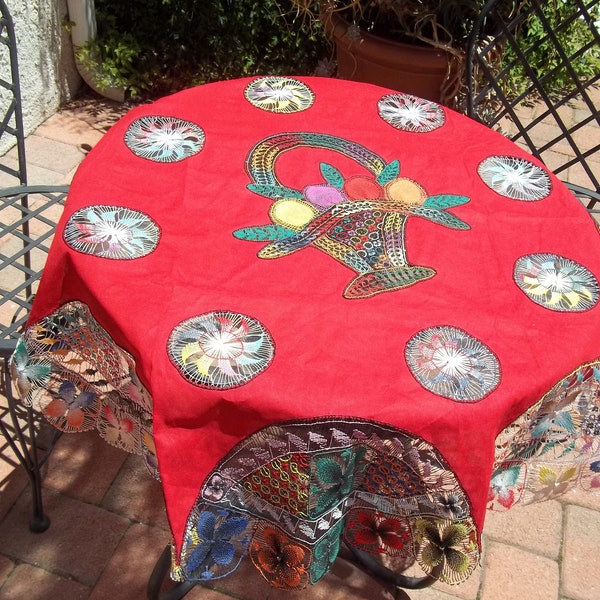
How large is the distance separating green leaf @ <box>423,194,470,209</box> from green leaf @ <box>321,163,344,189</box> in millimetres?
199

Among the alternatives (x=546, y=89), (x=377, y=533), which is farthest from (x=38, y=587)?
(x=546, y=89)

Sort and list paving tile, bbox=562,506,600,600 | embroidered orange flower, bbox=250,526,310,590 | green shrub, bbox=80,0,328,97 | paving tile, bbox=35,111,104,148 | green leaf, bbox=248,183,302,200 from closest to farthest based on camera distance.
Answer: embroidered orange flower, bbox=250,526,310,590 < green leaf, bbox=248,183,302,200 < paving tile, bbox=562,506,600,600 < paving tile, bbox=35,111,104,148 < green shrub, bbox=80,0,328,97

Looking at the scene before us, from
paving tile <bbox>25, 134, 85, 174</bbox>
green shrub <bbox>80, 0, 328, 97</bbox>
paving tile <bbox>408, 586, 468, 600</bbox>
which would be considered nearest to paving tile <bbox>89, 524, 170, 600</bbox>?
paving tile <bbox>408, 586, 468, 600</bbox>

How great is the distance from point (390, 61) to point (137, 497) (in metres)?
2.18

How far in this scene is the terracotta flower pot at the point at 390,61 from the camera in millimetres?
3223

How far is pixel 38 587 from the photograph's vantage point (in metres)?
1.93

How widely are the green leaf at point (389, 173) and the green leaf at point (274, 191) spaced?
21cm

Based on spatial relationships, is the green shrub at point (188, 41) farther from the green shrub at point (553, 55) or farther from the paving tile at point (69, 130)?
the green shrub at point (553, 55)

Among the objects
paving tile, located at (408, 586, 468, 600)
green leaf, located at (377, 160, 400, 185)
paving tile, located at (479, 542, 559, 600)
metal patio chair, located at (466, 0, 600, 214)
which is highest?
green leaf, located at (377, 160, 400, 185)

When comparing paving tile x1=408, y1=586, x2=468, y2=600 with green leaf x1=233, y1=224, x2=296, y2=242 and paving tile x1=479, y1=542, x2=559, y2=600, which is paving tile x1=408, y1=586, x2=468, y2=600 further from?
green leaf x1=233, y1=224, x2=296, y2=242

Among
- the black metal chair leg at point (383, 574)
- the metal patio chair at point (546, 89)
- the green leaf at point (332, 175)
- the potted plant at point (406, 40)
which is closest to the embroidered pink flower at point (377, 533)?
the black metal chair leg at point (383, 574)

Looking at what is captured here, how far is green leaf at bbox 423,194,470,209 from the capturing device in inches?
63.9

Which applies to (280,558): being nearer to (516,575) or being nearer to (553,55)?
(516,575)

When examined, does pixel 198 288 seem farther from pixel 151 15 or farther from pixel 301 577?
pixel 151 15
